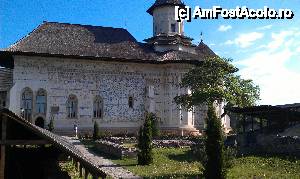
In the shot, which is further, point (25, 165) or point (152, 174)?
point (152, 174)

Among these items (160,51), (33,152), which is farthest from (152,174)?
(160,51)

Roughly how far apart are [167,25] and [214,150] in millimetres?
27665

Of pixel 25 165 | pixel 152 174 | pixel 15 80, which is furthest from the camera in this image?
pixel 15 80

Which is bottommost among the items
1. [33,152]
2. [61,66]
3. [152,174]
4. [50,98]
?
[152,174]

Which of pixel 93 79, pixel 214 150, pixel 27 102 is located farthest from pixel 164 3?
pixel 214 150

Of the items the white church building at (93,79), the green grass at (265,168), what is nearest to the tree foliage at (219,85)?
the white church building at (93,79)

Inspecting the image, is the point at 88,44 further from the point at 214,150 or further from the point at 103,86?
the point at 214,150

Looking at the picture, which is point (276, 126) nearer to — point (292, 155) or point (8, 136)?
point (292, 155)

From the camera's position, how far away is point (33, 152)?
1363 cm

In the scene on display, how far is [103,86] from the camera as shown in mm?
33469

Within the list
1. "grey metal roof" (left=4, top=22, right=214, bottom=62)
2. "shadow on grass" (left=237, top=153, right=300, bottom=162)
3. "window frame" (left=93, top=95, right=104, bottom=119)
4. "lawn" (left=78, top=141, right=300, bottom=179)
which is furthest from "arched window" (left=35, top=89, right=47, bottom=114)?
"shadow on grass" (left=237, top=153, right=300, bottom=162)

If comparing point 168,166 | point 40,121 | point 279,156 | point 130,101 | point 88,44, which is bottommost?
point 168,166

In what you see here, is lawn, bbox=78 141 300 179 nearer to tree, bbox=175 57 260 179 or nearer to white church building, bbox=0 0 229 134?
tree, bbox=175 57 260 179

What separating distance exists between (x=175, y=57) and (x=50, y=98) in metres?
11.6
